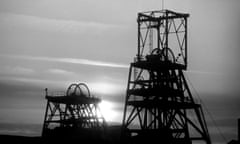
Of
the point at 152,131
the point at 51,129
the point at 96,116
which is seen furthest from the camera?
the point at 96,116

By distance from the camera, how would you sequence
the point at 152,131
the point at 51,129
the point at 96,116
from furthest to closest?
the point at 96,116 → the point at 51,129 → the point at 152,131

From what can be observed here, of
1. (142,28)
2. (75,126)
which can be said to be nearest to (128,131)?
(142,28)

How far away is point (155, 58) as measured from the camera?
7075 cm

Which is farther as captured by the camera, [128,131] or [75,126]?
[75,126]

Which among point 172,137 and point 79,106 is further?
point 79,106

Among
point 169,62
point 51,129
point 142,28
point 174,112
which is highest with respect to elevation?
point 142,28

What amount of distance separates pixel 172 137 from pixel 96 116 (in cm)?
2795

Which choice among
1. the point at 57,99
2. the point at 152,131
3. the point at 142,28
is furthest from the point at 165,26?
the point at 57,99

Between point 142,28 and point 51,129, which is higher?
point 142,28

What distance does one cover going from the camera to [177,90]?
71.1 meters

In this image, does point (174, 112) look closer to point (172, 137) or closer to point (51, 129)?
point (172, 137)

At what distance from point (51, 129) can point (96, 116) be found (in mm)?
9950

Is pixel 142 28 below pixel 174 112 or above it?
above

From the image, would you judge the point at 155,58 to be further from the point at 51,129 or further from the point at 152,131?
the point at 51,129
